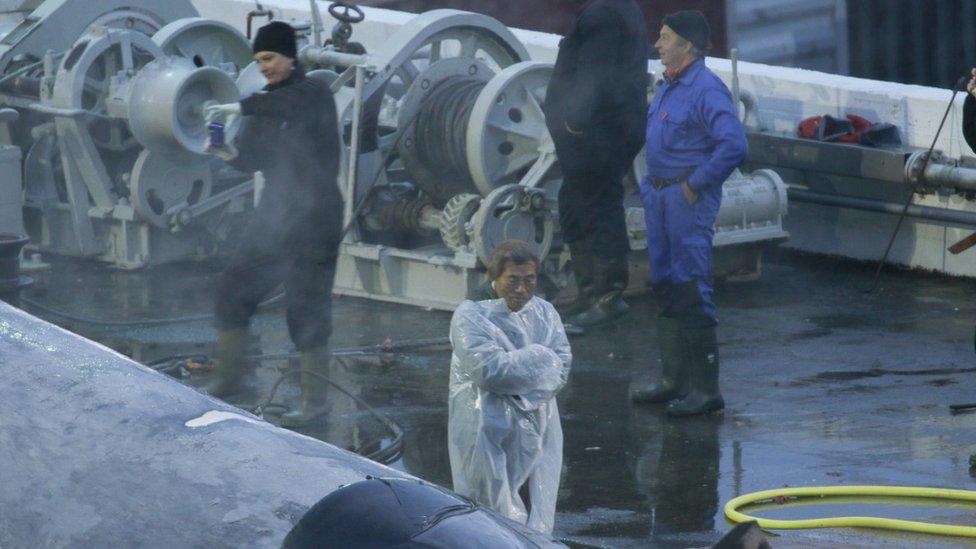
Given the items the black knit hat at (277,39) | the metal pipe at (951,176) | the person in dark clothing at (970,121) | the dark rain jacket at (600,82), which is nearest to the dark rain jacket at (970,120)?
the person in dark clothing at (970,121)

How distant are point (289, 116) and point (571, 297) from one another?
2.90m

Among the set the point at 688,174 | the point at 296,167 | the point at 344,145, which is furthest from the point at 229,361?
the point at 344,145

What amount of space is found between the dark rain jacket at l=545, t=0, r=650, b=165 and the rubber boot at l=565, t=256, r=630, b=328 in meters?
0.59

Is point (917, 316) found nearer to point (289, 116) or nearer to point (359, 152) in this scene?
point (359, 152)

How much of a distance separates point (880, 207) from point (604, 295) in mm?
2154

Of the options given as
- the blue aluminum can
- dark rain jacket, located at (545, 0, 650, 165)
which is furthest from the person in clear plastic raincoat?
dark rain jacket, located at (545, 0, 650, 165)

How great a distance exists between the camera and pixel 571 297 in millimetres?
9641

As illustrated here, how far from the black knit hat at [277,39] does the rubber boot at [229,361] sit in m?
1.18

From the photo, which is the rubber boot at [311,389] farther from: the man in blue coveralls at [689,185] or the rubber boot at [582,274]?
the rubber boot at [582,274]

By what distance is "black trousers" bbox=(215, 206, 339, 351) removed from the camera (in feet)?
23.6

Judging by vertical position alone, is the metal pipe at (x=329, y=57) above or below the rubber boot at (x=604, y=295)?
above

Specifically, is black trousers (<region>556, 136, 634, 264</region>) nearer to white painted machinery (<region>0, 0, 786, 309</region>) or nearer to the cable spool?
white painted machinery (<region>0, 0, 786, 309</region>)

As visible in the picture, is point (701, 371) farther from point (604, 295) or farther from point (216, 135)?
point (216, 135)

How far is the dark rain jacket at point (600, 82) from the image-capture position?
8797mm
